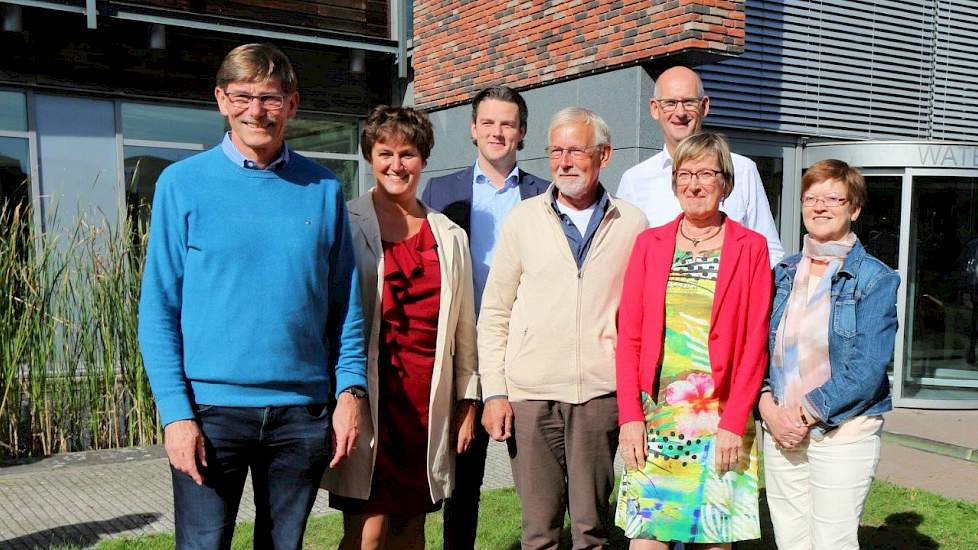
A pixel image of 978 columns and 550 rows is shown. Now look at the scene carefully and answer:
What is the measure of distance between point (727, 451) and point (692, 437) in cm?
13

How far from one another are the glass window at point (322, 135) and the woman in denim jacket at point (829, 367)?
10.2 meters

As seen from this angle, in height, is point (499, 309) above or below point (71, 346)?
above

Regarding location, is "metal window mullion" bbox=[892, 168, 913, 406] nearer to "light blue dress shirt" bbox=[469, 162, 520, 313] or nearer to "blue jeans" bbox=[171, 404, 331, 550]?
"light blue dress shirt" bbox=[469, 162, 520, 313]

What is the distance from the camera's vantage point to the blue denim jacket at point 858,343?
2.75 meters

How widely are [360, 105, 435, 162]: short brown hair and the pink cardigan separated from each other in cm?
93

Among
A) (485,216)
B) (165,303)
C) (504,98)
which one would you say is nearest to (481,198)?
(485,216)

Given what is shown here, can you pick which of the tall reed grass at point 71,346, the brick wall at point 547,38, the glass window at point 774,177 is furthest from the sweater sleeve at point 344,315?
the glass window at point 774,177

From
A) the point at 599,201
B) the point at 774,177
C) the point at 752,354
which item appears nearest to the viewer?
the point at 752,354

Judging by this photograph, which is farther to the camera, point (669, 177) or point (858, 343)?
point (669, 177)

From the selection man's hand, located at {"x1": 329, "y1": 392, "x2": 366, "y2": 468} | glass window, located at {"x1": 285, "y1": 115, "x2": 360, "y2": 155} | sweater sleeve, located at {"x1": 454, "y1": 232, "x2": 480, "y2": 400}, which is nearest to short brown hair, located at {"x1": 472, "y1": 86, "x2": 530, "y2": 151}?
sweater sleeve, located at {"x1": 454, "y1": 232, "x2": 480, "y2": 400}

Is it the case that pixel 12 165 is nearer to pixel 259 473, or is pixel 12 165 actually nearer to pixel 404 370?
pixel 404 370

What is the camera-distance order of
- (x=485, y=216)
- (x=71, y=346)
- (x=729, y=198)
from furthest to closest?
(x=71, y=346) < (x=485, y=216) < (x=729, y=198)

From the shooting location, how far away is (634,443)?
2830mm

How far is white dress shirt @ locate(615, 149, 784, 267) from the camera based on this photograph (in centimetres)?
329
